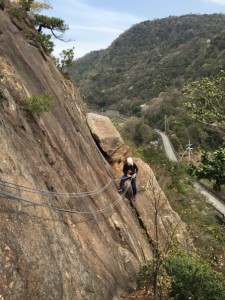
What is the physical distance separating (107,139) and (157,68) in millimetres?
129896

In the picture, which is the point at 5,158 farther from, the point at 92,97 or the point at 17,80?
the point at 92,97

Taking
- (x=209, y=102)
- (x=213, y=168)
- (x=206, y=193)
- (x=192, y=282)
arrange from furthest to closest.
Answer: (x=206, y=193) < (x=209, y=102) < (x=192, y=282) < (x=213, y=168)

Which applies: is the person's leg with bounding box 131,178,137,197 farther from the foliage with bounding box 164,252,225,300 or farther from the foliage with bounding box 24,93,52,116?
the foliage with bounding box 24,93,52,116

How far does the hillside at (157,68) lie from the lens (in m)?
103

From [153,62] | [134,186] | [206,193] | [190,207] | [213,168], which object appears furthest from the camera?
[153,62]

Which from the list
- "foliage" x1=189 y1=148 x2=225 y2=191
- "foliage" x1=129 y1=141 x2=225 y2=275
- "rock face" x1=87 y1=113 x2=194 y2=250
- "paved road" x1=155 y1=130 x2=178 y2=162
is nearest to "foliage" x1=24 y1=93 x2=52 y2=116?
"foliage" x1=189 y1=148 x2=225 y2=191

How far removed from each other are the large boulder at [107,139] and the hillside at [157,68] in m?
59.0

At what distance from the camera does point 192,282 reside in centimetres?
1136

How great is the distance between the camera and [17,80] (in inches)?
432

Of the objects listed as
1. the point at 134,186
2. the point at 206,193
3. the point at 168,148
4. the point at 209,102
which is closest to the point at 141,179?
the point at 134,186

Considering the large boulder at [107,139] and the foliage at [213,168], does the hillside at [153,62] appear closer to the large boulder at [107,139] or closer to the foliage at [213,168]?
the large boulder at [107,139]

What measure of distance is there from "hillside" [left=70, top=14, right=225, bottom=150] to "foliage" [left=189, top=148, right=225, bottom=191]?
222ft

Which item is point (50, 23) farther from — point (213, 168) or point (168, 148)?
point (168, 148)

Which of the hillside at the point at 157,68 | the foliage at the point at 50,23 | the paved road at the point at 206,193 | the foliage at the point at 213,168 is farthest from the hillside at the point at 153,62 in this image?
the foliage at the point at 213,168
